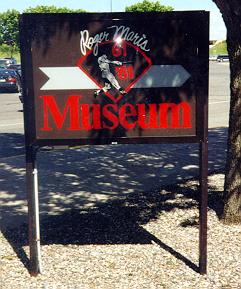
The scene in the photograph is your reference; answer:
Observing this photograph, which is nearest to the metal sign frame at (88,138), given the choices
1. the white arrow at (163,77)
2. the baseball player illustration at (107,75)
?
the white arrow at (163,77)

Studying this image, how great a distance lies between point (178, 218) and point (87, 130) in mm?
2628

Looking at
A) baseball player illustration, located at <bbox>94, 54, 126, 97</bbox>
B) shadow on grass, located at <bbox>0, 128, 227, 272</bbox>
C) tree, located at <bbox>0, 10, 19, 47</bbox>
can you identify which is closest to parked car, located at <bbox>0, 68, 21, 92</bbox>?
shadow on grass, located at <bbox>0, 128, 227, 272</bbox>

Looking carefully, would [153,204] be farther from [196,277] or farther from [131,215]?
[196,277]

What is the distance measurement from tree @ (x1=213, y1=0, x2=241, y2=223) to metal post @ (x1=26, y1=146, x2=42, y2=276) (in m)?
2.79

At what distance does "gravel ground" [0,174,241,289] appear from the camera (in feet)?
16.0

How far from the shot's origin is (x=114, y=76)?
471 centimetres

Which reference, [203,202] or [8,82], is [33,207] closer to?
[203,202]

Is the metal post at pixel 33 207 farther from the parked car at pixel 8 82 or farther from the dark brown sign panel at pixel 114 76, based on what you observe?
the parked car at pixel 8 82

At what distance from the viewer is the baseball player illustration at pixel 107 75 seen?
468 cm

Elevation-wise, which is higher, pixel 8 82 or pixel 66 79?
pixel 66 79

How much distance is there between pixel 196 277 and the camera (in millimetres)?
4941

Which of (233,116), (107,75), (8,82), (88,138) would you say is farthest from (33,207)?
(8,82)

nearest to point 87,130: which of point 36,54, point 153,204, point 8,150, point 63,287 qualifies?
point 36,54

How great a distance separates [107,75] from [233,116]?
2.31 meters
